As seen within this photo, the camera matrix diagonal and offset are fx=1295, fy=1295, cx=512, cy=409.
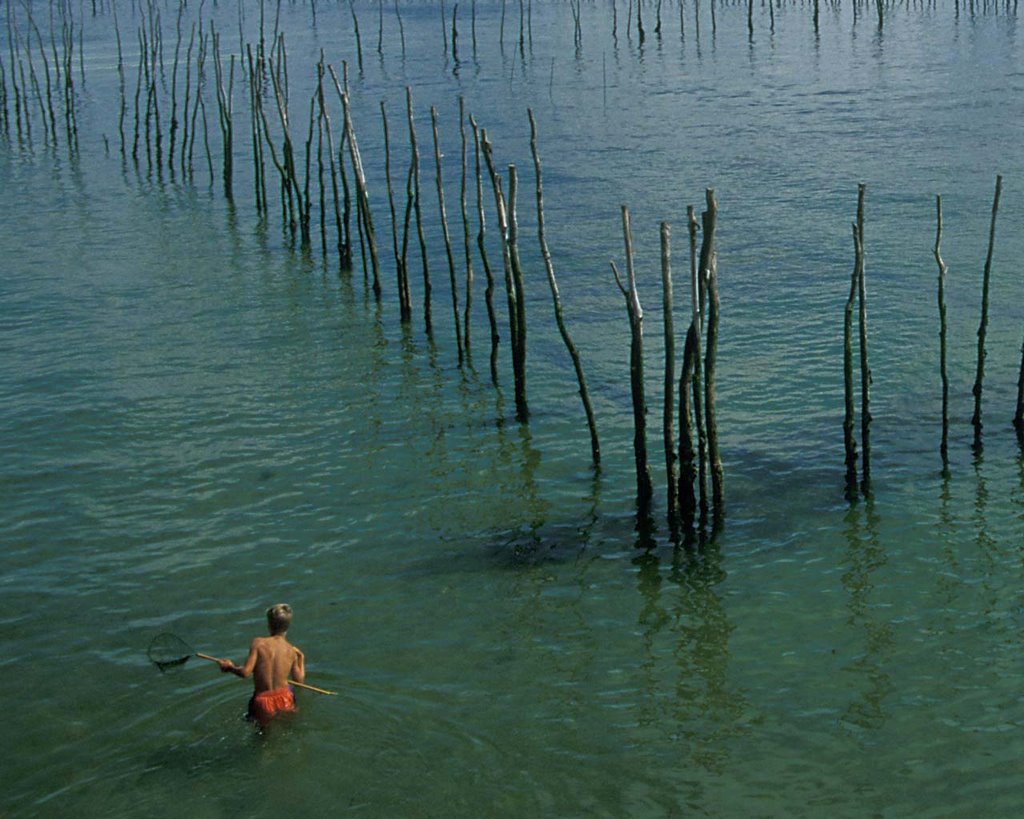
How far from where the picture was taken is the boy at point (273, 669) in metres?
7.50

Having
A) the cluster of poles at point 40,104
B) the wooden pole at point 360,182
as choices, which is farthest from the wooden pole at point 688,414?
the cluster of poles at point 40,104

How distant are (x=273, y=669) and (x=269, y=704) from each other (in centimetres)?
23

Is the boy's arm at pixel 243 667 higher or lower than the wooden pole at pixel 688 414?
lower

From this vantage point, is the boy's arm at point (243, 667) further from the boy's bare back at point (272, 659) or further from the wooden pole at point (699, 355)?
the wooden pole at point (699, 355)

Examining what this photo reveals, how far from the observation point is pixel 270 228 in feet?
69.3

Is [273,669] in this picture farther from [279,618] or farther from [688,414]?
[688,414]

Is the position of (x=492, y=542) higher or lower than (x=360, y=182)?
lower

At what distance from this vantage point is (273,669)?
7.58 metres

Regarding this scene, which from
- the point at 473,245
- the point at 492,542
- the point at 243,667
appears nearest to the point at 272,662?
the point at 243,667

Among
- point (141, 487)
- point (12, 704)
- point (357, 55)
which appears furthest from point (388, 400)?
point (357, 55)

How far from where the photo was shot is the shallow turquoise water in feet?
24.8

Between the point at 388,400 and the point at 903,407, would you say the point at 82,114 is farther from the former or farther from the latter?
the point at 903,407

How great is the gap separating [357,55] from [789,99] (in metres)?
16.4

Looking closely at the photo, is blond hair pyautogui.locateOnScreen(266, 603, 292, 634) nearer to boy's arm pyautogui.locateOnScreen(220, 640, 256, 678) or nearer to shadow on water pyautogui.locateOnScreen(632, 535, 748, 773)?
boy's arm pyautogui.locateOnScreen(220, 640, 256, 678)
